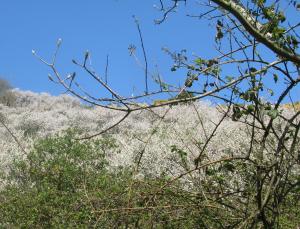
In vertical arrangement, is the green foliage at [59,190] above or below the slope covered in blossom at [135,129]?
below

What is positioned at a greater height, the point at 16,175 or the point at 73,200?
the point at 16,175

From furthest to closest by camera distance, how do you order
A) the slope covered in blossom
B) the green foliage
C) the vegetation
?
the slope covered in blossom
the green foliage
the vegetation

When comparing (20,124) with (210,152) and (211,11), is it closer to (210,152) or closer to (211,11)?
(210,152)

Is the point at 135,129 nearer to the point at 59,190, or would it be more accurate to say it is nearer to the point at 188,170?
the point at 59,190

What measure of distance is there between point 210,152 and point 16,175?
4.62 metres

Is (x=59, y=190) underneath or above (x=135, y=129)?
underneath

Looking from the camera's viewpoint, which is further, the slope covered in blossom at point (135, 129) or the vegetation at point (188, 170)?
the slope covered in blossom at point (135, 129)

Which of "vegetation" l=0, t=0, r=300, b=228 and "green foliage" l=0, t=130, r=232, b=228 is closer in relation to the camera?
"vegetation" l=0, t=0, r=300, b=228

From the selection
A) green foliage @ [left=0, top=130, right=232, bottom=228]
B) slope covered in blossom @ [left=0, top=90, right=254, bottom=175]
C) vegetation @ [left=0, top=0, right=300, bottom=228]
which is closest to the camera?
vegetation @ [left=0, top=0, right=300, bottom=228]

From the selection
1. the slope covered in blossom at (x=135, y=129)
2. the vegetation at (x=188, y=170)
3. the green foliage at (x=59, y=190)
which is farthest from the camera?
the slope covered in blossom at (x=135, y=129)

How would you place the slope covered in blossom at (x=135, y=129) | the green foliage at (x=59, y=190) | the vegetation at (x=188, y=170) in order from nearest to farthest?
1. the vegetation at (x=188, y=170)
2. the green foliage at (x=59, y=190)
3. the slope covered in blossom at (x=135, y=129)

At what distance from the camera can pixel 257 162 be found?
A: 13.5 ft

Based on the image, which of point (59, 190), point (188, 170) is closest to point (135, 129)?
point (59, 190)

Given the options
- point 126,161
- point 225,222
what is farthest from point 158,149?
point 225,222
